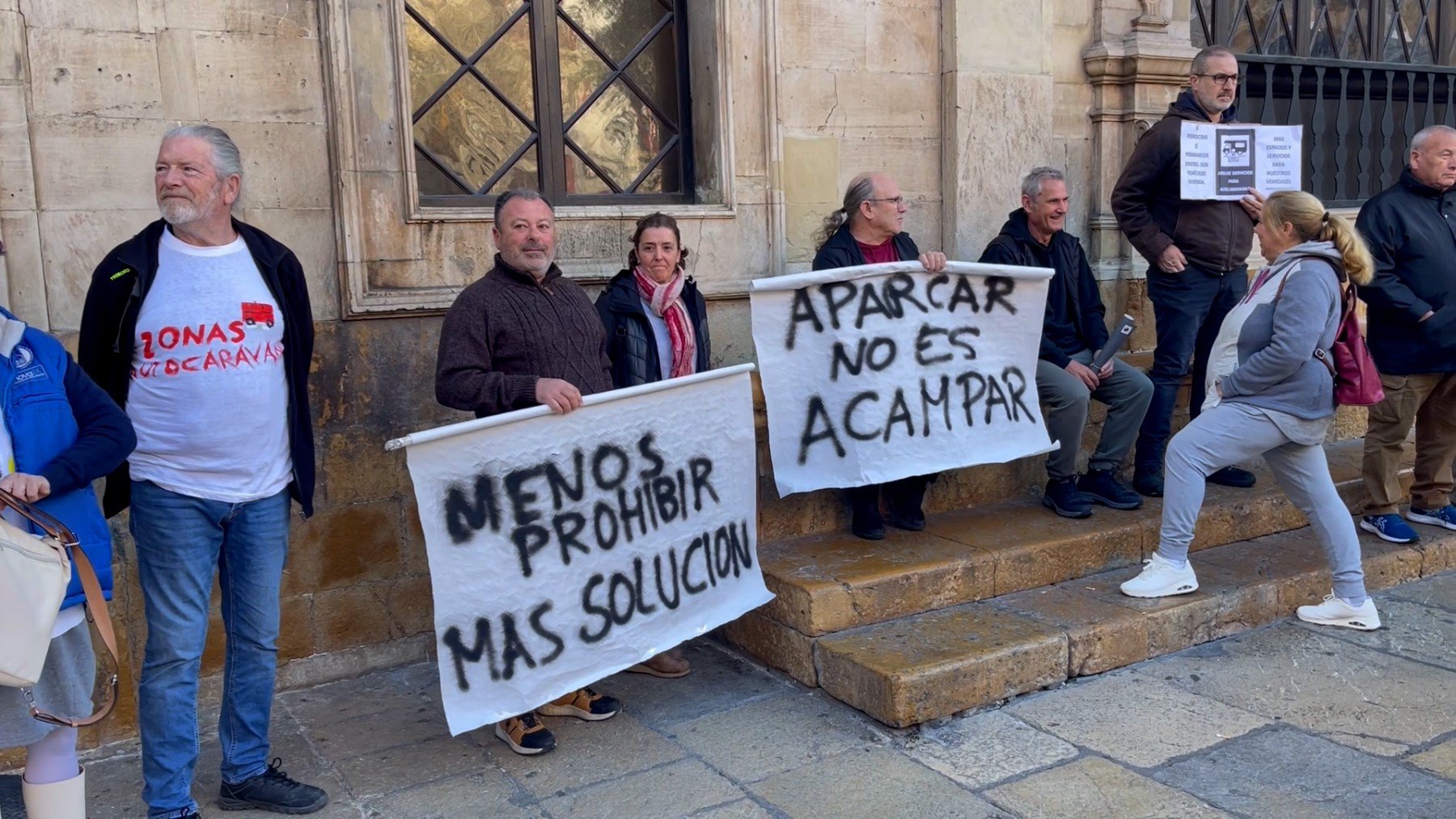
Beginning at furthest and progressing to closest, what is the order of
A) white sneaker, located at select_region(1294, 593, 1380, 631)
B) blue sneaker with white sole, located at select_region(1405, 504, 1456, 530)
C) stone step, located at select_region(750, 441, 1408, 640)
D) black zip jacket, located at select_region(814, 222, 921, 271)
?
blue sneaker with white sole, located at select_region(1405, 504, 1456, 530)
black zip jacket, located at select_region(814, 222, 921, 271)
white sneaker, located at select_region(1294, 593, 1380, 631)
stone step, located at select_region(750, 441, 1408, 640)

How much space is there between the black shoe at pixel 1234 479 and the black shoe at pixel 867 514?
1.97m

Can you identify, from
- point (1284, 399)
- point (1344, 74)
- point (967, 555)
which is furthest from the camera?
point (1344, 74)

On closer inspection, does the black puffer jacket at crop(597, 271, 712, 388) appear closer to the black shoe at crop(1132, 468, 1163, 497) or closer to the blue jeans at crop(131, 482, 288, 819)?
the blue jeans at crop(131, 482, 288, 819)

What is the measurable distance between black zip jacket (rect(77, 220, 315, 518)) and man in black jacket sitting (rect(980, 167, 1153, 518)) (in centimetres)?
320

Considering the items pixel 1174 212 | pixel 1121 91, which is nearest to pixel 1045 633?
pixel 1174 212

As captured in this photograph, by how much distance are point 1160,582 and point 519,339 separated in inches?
108

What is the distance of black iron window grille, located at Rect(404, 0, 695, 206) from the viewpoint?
5.30 meters

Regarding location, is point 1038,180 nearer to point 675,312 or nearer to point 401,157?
point 675,312

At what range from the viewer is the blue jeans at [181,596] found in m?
3.43

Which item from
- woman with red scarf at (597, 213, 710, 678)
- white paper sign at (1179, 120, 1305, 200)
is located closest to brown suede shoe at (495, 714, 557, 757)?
woman with red scarf at (597, 213, 710, 678)

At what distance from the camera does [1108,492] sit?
5.78 metres

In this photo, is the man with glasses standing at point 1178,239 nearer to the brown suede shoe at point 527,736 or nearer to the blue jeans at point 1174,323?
the blue jeans at point 1174,323

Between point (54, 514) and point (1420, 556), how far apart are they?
5706 millimetres

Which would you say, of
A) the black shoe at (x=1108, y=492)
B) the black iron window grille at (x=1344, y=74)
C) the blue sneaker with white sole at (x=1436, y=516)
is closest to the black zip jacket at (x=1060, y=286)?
the black shoe at (x=1108, y=492)
